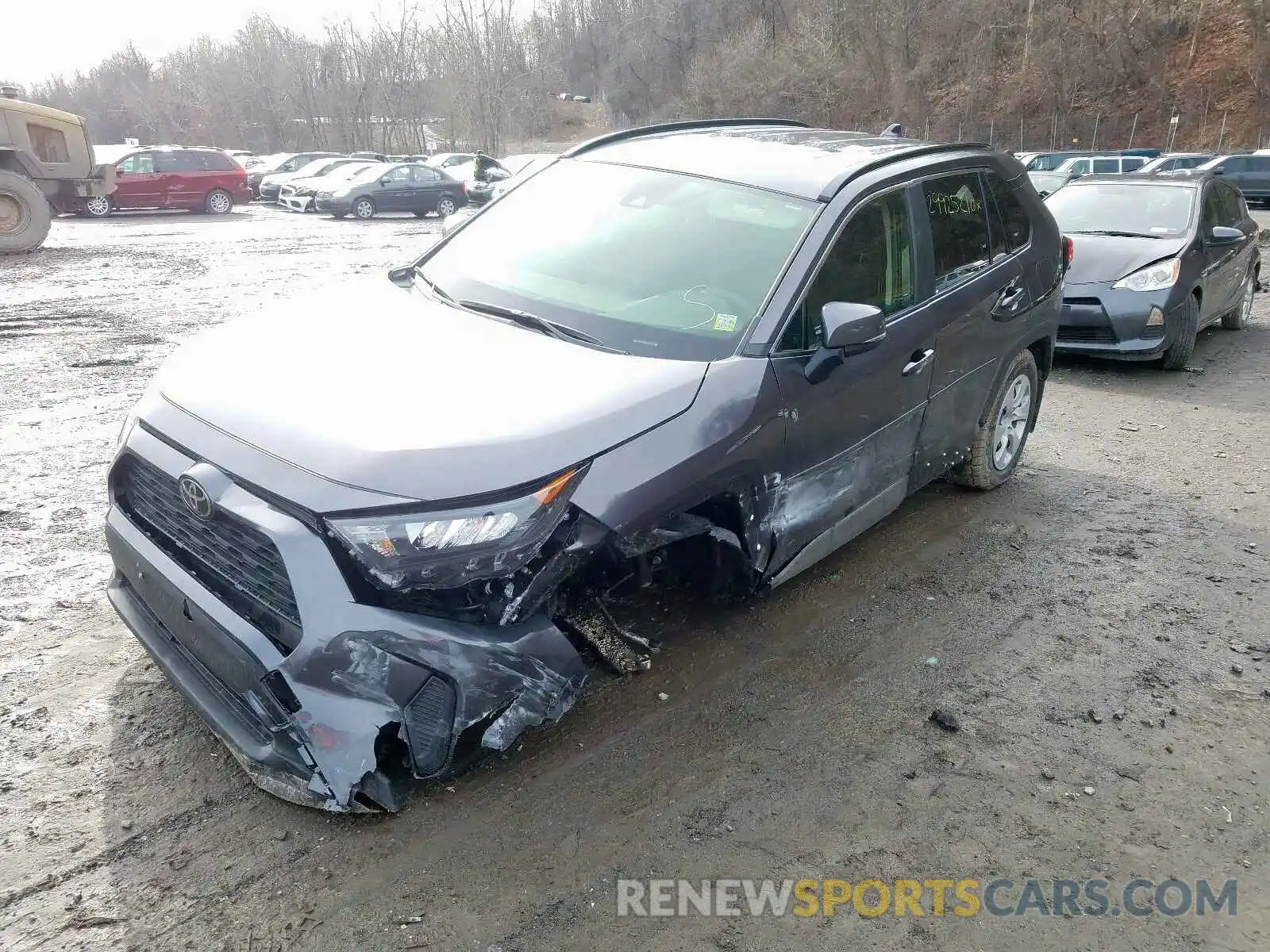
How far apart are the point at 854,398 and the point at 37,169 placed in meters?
18.7

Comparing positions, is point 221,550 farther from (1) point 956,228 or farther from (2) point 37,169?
(2) point 37,169

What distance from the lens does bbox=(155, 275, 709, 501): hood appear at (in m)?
2.53

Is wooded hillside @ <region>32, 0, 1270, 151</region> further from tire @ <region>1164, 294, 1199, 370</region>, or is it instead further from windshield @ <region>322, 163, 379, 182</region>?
tire @ <region>1164, 294, 1199, 370</region>

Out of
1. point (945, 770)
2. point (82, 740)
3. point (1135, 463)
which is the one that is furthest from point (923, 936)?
point (1135, 463)

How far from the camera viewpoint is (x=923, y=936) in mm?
2430

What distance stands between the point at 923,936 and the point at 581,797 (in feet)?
3.43

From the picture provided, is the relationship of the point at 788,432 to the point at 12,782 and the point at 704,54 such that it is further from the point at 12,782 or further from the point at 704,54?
the point at 704,54

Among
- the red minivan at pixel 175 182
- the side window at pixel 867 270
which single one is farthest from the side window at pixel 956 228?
the red minivan at pixel 175 182

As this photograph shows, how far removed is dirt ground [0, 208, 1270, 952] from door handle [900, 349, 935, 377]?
102 centimetres

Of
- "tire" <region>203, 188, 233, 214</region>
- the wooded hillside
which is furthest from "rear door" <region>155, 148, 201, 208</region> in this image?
the wooded hillside

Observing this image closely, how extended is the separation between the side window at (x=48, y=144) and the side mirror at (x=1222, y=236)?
61.5ft

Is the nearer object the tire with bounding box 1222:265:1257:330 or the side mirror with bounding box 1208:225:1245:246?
the side mirror with bounding box 1208:225:1245:246

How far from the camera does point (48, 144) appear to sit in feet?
56.6

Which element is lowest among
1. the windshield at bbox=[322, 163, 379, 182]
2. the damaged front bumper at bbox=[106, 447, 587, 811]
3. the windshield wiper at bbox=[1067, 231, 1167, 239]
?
the damaged front bumper at bbox=[106, 447, 587, 811]
